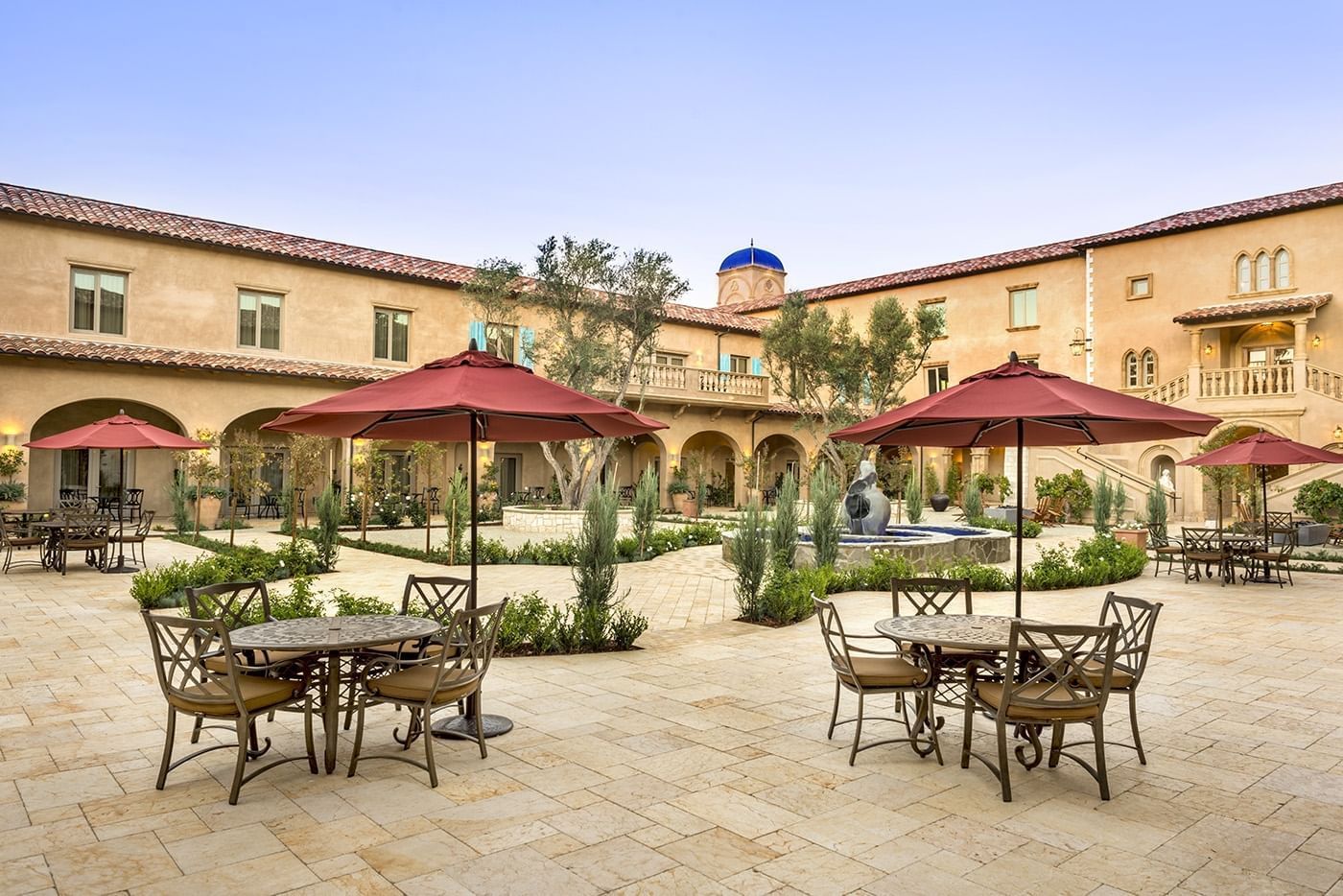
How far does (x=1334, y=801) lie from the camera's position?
4301 mm

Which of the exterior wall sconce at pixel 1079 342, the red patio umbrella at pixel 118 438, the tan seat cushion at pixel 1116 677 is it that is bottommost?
the tan seat cushion at pixel 1116 677

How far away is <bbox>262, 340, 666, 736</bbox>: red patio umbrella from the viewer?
4.90 meters

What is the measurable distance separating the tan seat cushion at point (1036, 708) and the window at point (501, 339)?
1989cm

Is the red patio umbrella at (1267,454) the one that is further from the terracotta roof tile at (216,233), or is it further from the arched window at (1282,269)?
the terracotta roof tile at (216,233)

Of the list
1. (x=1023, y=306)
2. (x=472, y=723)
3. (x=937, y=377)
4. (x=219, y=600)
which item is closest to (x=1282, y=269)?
(x=1023, y=306)

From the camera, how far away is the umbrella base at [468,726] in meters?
5.20

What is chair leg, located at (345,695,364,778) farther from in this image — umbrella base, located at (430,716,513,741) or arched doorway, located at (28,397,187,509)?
arched doorway, located at (28,397,187,509)

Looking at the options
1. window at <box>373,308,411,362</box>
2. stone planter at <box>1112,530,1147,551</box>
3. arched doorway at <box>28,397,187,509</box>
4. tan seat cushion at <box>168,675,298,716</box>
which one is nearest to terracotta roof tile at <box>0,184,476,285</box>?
window at <box>373,308,411,362</box>

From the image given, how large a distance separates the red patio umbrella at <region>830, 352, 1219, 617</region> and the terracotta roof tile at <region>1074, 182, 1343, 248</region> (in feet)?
79.5

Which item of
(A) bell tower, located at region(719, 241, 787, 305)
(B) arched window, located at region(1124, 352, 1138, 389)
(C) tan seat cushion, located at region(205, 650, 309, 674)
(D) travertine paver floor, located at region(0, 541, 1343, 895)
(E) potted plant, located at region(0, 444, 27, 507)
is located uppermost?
(A) bell tower, located at region(719, 241, 787, 305)

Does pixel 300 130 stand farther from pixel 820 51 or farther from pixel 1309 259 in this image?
pixel 1309 259

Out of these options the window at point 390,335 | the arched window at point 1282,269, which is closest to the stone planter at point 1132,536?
the arched window at point 1282,269

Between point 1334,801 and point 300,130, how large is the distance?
66.8 feet

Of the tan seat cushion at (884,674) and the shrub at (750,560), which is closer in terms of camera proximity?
the tan seat cushion at (884,674)
